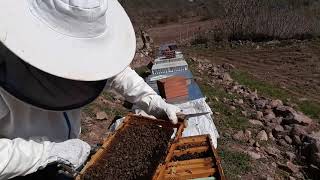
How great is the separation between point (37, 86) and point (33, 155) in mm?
380

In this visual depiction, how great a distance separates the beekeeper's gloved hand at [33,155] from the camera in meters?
2.28

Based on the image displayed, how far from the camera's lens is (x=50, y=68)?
2.07 metres

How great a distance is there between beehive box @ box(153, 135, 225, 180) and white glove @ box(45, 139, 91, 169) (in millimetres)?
467

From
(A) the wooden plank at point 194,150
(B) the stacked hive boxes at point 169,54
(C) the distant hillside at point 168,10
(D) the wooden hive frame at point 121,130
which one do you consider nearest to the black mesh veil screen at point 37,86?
(D) the wooden hive frame at point 121,130

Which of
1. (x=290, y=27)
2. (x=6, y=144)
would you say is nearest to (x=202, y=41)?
(x=290, y=27)

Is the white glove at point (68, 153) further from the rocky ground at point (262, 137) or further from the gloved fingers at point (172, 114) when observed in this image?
the rocky ground at point (262, 137)

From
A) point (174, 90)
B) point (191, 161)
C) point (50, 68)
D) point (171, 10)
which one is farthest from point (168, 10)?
point (50, 68)

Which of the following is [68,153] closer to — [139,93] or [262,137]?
[139,93]

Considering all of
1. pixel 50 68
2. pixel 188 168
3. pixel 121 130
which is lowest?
pixel 188 168

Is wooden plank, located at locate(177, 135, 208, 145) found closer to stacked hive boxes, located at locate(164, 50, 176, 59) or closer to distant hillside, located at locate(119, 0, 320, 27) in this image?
stacked hive boxes, located at locate(164, 50, 176, 59)

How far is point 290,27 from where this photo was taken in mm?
15055

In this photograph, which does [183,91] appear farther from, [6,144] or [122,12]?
[6,144]

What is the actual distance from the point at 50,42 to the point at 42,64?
0.14 metres

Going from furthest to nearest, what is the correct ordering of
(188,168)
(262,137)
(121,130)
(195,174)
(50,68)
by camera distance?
(262,137)
(121,130)
(188,168)
(195,174)
(50,68)
